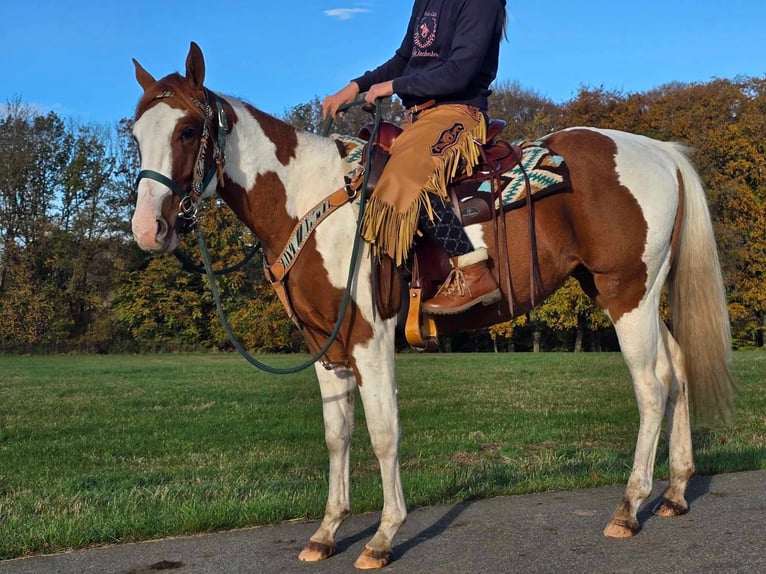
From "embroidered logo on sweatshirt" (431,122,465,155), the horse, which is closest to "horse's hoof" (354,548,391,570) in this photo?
the horse

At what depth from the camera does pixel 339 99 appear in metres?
5.28

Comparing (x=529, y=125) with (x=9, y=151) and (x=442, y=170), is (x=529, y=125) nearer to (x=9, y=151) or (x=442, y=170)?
(x=9, y=151)

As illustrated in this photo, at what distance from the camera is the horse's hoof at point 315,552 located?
465cm

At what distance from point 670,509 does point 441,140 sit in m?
2.89

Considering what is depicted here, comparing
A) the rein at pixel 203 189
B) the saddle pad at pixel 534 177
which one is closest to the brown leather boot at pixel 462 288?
the saddle pad at pixel 534 177

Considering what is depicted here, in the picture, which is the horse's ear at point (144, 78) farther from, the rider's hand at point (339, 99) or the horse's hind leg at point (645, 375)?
the horse's hind leg at point (645, 375)

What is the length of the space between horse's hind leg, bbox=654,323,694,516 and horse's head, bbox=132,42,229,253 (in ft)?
11.2

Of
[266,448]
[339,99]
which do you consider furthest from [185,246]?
[339,99]

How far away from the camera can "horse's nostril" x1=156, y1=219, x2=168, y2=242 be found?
421 centimetres

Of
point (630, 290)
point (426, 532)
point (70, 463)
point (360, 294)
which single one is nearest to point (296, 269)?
point (360, 294)

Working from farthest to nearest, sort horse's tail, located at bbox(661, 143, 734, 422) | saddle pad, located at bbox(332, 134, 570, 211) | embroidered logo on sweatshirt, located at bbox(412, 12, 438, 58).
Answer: horse's tail, located at bbox(661, 143, 734, 422), embroidered logo on sweatshirt, located at bbox(412, 12, 438, 58), saddle pad, located at bbox(332, 134, 570, 211)

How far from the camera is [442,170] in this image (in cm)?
494

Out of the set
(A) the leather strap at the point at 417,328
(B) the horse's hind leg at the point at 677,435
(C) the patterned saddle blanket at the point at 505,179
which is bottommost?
(B) the horse's hind leg at the point at 677,435

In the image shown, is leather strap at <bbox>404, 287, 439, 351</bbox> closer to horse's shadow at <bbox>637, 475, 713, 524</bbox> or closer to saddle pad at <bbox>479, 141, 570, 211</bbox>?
saddle pad at <bbox>479, 141, 570, 211</bbox>
